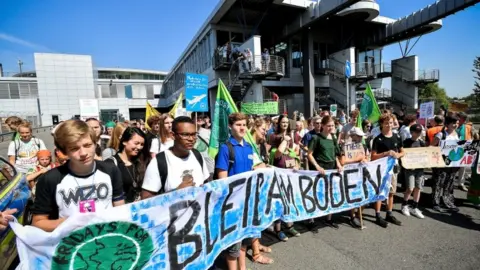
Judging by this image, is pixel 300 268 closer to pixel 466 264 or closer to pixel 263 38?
pixel 466 264

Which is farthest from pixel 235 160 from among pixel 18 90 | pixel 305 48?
pixel 18 90

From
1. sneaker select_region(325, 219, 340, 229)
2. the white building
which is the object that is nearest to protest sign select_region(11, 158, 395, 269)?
sneaker select_region(325, 219, 340, 229)

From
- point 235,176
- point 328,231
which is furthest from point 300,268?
point 235,176

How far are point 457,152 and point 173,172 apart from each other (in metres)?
5.25

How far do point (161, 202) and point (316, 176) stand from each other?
8.00 feet

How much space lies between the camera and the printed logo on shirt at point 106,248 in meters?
1.86

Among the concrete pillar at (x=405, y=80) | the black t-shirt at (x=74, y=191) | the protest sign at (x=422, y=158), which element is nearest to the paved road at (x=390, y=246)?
the protest sign at (x=422, y=158)

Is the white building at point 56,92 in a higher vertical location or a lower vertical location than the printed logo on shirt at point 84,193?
higher

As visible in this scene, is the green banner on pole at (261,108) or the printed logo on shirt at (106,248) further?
the green banner on pole at (261,108)

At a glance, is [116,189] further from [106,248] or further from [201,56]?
[201,56]

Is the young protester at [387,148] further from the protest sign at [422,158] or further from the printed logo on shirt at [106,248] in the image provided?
the printed logo on shirt at [106,248]

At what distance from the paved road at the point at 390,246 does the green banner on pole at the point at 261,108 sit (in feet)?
31.4

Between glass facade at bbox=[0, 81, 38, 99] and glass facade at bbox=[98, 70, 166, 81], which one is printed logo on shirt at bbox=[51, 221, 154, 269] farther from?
glass facade at bbox=[98, 70, 166, 81]

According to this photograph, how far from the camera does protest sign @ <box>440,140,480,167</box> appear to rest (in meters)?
4.68
